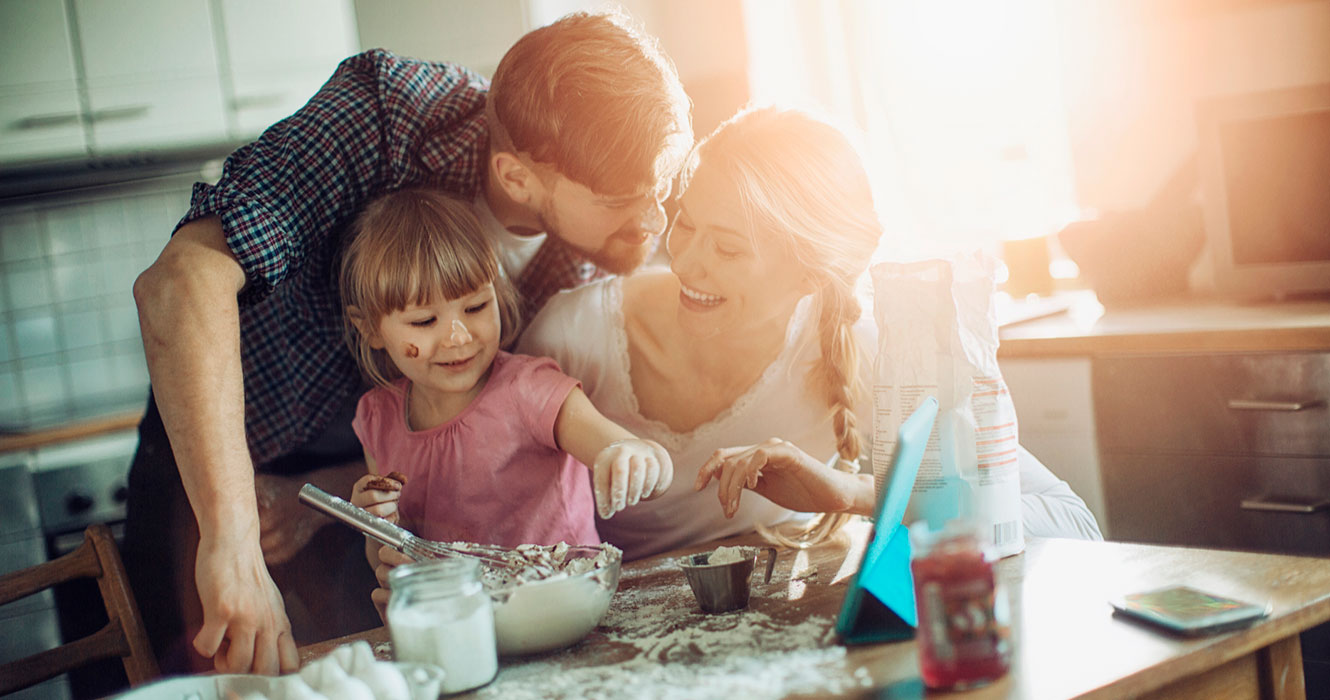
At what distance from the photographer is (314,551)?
1.64m

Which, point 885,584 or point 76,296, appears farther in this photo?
point 76,296

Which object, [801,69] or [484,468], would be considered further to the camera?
[801,69]

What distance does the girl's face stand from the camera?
1374 millimetres

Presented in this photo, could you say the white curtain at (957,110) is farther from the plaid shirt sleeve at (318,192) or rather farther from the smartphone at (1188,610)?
the smartphone at (1188,610)

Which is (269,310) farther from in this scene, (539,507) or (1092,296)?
(1092,296)

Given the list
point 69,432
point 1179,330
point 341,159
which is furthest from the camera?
point 69,432

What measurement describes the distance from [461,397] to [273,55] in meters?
2.00

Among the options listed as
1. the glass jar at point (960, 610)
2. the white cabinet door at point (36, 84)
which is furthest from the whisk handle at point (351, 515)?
the white cabinet door at point (36, 84)

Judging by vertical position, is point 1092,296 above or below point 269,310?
below

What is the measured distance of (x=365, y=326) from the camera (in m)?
Result: 1.47

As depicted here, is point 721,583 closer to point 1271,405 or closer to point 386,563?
point 386,563

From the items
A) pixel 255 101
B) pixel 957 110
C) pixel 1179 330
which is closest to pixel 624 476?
pixel 1179 330

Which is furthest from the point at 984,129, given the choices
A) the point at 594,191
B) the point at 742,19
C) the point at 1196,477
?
the point at 594,191

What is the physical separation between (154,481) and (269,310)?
0.35 meters
